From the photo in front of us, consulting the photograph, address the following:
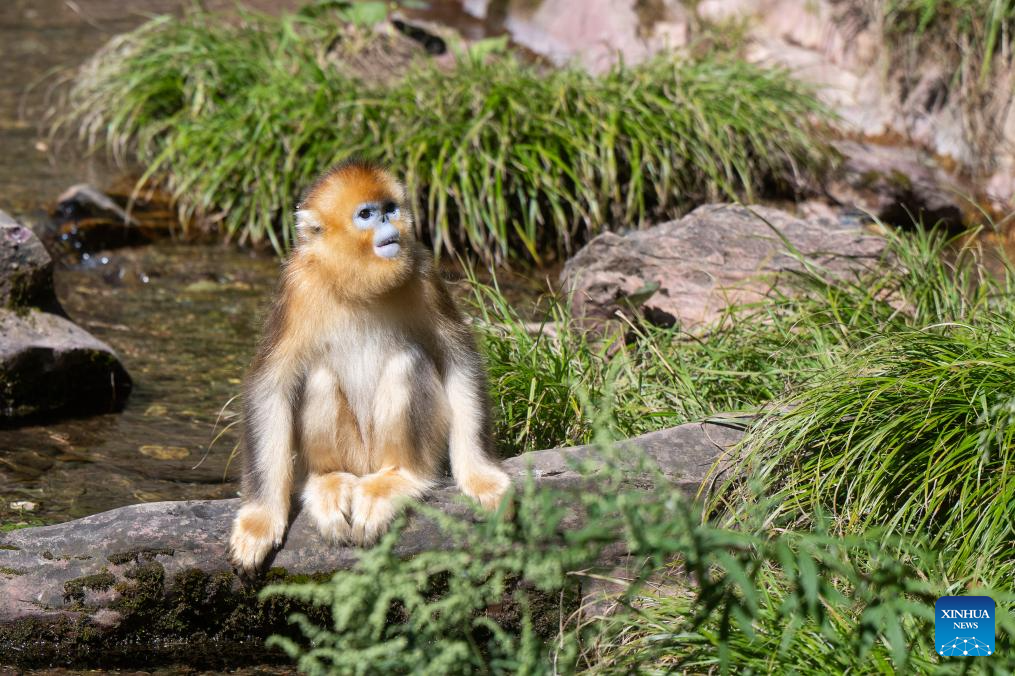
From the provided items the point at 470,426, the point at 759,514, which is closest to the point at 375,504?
the point at 470,426

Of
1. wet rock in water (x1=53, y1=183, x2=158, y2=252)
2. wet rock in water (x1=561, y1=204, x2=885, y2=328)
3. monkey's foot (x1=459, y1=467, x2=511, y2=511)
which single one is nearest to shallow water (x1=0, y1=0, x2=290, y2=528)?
wet rock in water (x1=53, y1=183, x2=158, y2=252)

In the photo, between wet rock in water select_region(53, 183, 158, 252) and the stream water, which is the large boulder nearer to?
the stream water

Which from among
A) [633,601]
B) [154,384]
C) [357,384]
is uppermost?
[357,384]

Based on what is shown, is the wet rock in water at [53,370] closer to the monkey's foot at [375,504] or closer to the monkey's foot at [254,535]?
the monkey's foot at [254,535]

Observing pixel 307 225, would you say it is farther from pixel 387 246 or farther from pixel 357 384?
pixel 357 384

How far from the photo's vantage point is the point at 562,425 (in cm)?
457

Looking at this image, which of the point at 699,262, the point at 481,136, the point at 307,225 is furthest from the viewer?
the point at 481,136

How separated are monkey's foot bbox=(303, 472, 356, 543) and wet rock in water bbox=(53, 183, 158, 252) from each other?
4634 mm

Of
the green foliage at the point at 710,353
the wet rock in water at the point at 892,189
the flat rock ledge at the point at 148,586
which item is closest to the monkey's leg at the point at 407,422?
the flat rock ledge at the point at 148,586

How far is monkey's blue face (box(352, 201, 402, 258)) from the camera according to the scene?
3.34 meters

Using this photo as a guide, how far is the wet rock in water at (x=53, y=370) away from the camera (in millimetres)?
5352

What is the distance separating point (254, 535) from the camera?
336cm

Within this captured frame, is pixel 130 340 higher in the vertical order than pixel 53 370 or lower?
lower

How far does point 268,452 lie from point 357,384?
351 millimetres
